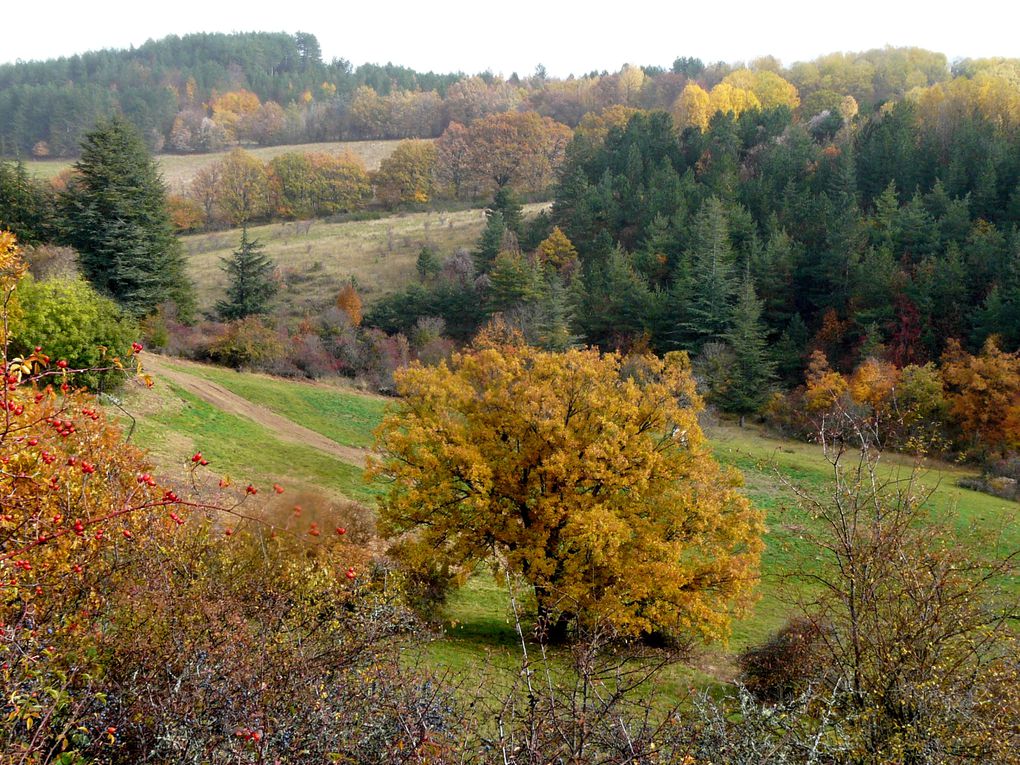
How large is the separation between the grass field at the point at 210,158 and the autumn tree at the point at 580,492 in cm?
8776

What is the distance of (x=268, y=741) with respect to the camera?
17.5 feet

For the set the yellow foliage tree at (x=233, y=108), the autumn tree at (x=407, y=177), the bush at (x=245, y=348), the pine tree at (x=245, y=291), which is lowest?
the bush at (x=245, y=348)

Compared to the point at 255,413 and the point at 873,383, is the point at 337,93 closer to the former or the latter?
the point at 255,413

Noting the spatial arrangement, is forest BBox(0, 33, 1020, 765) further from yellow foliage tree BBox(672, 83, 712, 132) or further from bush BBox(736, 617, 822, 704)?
yellow foliage tree BBox(672, 83, 712, 132)

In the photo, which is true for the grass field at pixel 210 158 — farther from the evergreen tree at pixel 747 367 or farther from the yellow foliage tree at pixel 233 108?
the evergreen tree at pixel 747 367

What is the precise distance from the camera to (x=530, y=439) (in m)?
17.8

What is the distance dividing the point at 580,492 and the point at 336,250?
61.4 m

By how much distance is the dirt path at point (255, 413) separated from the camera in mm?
31125

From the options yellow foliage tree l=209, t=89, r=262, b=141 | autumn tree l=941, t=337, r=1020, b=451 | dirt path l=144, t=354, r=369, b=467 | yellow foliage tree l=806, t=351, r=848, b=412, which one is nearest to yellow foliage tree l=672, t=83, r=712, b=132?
yellow foliage tree l=806, t=351, r=848, b=412

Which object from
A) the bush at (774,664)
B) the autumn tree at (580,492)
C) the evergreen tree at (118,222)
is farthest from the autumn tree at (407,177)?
the bush at (774,664)

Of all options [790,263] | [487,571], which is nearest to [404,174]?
[790,263]

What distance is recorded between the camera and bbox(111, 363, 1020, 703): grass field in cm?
1711

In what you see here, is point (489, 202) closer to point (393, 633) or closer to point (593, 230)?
point (593, 230)

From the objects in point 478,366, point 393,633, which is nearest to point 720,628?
point 478,366
